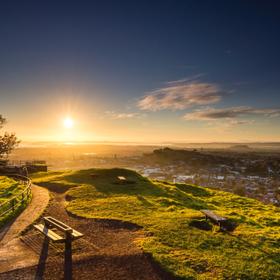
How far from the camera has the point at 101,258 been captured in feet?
39.2

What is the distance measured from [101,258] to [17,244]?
505 cm

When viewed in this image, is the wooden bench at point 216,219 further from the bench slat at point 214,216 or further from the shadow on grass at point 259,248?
the shadow on grass at point 259,248

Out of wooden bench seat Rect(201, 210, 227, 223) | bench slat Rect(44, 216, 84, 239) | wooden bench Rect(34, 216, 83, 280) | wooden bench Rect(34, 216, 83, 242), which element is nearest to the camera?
wooden bench Rect(34, 216, 83, 280)

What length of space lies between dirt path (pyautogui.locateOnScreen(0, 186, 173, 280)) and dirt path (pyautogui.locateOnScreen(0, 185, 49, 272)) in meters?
0.41

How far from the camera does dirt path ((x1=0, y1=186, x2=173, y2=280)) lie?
1050cm

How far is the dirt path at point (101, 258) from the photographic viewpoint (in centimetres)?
1050

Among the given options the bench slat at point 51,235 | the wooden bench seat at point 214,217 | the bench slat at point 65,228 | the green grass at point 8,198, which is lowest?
the wooden bench seat at point 214,217

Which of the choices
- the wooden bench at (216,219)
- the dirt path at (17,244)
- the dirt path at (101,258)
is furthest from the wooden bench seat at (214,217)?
the dirt path at (17,244)

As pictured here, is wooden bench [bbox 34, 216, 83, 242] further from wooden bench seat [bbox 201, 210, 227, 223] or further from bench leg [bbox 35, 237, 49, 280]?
wooden bench seat [bbox 201, 210, 227, 223]

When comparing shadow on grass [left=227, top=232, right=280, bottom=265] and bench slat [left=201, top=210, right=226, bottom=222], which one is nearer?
shadow on grass [left=227, top=232, right=280, bottom=265]

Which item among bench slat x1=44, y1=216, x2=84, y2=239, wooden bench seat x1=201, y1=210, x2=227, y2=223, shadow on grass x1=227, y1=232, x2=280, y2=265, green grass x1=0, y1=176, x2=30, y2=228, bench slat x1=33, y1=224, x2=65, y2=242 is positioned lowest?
shadow on grass x1=227, y1=232, x2=280, y2=265

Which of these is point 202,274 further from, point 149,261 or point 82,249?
point 82,249

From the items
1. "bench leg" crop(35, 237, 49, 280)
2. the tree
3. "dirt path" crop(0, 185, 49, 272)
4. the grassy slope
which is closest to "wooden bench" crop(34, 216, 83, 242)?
"bench leg" crop(35, 237, 49, 280)

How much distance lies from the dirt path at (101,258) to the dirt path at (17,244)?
408 millimetres
